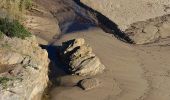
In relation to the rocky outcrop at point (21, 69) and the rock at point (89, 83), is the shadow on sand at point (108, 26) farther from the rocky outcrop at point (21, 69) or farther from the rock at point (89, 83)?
the rocky outcrop at point (21, 69)

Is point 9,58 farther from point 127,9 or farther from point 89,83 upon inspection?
point 127,9

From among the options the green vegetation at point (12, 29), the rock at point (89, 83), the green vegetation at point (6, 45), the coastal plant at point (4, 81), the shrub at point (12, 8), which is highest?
the shrub at point (12, 8)

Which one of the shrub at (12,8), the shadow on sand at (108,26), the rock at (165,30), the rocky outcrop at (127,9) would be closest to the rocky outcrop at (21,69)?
the shrub at (12,8)

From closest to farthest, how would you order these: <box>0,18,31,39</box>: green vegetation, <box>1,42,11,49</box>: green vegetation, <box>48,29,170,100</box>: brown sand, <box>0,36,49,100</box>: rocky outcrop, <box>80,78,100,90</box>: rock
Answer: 1. <box>0,36,49,100</box>: rocky outcrop
2. <box>1,42,11,49</box>: green vegetation
3. <box>48,29,170,100</box>: brown sand
4. <box>0,18,31,39</box>: green vegetation
5. <box>80,78,100,90</box>: rock

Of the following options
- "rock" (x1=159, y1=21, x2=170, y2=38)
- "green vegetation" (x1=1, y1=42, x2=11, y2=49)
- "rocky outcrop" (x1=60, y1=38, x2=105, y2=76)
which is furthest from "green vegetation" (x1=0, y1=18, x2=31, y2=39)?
"rock" (x1=159, y1=21, x2=170, y2=38)

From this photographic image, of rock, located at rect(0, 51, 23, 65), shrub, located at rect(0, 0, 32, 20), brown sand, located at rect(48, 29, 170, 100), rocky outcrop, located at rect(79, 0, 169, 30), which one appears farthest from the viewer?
rocky outcrop, located at rect(79, 0, 169, 30)

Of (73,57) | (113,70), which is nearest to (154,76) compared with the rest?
(113,70)

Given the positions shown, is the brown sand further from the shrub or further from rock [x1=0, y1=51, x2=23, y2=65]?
the shrub
